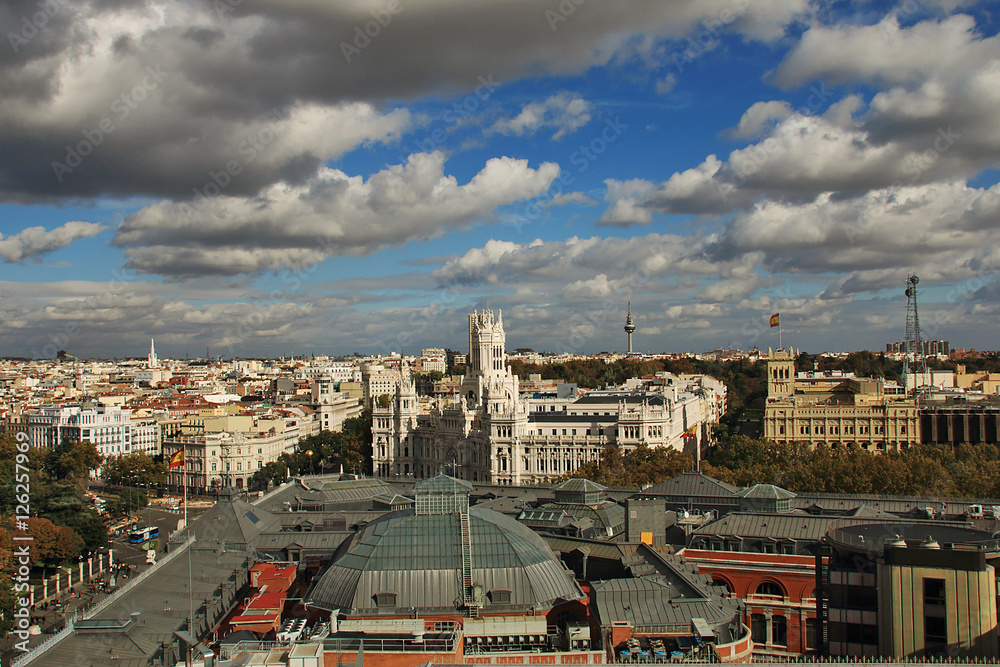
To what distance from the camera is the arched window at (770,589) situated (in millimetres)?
42438

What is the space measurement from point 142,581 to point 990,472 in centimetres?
6641

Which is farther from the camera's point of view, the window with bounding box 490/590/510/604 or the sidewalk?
the sidewalk

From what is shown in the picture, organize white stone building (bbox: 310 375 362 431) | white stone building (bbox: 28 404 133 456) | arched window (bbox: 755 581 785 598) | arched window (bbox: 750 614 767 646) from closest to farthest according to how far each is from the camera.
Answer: arched window (bbox: 750 614 767 646), arched window (bbox: 755 581 785 598), white stone building (bbox: 28 404 133 456), white stone building (bbox: 310 375 362 431)

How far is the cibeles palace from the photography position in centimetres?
10206

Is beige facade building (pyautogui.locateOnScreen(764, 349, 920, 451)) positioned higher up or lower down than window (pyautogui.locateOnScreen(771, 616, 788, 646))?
higher up

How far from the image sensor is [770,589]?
4266 cm

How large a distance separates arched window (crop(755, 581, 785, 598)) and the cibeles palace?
57.4m

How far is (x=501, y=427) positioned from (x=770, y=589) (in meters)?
→ 60.9

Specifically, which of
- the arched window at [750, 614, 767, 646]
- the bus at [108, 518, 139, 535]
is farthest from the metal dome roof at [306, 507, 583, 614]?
the bus at [108, 518, 139, 535]

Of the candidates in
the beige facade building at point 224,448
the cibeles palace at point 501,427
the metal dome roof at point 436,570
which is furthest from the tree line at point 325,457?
the metal dome roof at point 436,570

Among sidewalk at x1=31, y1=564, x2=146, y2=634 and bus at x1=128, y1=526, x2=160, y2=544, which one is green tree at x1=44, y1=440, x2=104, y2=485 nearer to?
bus at x1=128, y1=526, x2=160, y2=544

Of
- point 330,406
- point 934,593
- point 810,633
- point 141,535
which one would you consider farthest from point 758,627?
point 330,406

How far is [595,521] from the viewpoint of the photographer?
157 ft

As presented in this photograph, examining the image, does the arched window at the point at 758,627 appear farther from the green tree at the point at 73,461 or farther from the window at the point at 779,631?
the green tree at the point at 73,461
